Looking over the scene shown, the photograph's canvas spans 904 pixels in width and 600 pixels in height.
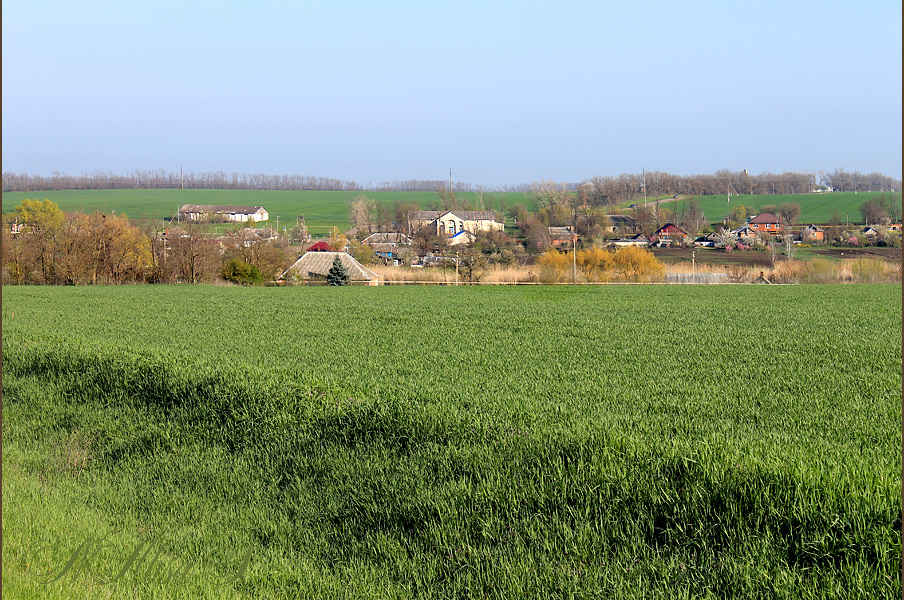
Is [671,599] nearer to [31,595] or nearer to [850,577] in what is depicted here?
[850,577]

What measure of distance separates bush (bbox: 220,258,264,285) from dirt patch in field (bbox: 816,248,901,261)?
46.8m

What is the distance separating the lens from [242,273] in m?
58.3

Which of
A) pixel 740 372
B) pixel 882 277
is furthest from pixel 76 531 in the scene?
pixel 882 277

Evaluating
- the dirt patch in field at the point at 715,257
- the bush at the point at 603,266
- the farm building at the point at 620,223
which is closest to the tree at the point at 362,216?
the farm building at the point at 620,223

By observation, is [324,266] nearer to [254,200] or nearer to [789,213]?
[789,213]

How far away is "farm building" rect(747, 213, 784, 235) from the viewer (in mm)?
73650

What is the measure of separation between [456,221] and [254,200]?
2514 inches

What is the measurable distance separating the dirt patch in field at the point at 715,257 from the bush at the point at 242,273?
38.9m

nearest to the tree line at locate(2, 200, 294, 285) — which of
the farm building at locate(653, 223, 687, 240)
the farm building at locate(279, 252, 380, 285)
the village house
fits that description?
the farm building at locate(279, 252, 380, 285)

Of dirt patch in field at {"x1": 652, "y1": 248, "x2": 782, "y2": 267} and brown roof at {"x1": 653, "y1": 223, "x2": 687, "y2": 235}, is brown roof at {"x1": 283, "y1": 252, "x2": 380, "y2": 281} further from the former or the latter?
brown roof at {"x1": 653, "y1": 223, "x2": 687, "y2": 235}

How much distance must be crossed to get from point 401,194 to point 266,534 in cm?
14412

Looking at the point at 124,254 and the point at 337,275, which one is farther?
the point at 337,275

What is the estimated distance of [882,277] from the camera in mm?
51938

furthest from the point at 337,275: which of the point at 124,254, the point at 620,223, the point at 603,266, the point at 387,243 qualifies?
the point at 620,223
